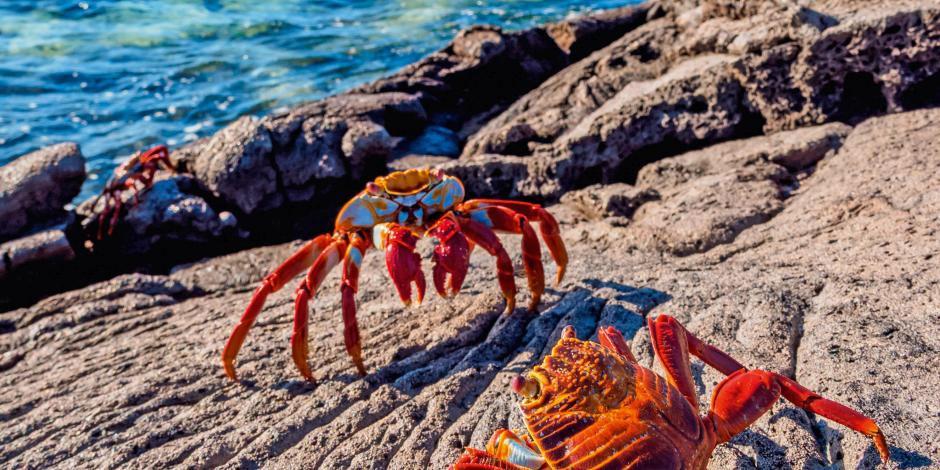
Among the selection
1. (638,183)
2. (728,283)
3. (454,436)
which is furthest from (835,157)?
(454,436)

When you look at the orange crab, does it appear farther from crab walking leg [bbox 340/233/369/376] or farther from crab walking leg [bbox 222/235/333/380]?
crab walking leg [bbox 222/235/333/380]

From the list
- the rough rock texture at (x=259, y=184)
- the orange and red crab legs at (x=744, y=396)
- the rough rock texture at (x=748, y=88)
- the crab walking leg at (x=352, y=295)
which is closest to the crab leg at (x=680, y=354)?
the orange and red crab legs at (x=744, y=396)

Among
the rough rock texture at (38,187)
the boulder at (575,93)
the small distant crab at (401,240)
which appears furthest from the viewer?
the boulder at (575,93)

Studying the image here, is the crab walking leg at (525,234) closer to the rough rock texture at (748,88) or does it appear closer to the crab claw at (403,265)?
the crab claw at (403,265)

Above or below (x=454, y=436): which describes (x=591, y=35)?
above

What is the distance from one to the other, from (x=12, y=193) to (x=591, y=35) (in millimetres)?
7079

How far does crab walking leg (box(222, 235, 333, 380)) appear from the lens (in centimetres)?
407

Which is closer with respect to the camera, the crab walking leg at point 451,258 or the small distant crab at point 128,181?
the crab walking leg at point 451,258

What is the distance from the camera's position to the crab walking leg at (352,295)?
386cm

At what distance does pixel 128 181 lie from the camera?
7.39 meters

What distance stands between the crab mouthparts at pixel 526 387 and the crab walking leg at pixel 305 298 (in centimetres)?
189

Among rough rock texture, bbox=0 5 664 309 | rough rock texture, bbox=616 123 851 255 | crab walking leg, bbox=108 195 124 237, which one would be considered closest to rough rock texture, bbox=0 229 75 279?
rough rock texture, bbox=0 5 664 309

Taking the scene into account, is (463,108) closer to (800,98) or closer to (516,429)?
(800,98)

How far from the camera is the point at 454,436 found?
321 centimetres
